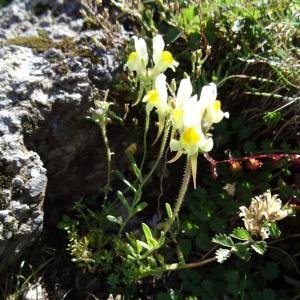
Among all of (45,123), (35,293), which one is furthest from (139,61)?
(35,293)

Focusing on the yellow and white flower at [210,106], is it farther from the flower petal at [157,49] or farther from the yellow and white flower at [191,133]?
the flower petal at [157,49]

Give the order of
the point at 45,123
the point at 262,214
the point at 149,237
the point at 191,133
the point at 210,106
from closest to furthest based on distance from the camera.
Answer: the point at 191,133, the point at 210,106, the point at 262,214, the point at 149,237, the point at 45,123

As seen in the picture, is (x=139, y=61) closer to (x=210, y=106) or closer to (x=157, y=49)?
(x=157, y=49)

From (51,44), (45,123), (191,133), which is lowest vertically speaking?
(191,133)

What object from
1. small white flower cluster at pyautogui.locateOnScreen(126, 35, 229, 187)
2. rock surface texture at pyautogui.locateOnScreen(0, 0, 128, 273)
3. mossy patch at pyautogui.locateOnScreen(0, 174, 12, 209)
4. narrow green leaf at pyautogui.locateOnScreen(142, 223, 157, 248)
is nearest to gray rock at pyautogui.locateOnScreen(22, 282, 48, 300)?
rock surface texture at pyautogui.locateOnScreen(0, 0, 128, 273)

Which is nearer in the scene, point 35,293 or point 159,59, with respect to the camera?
point 159,59
